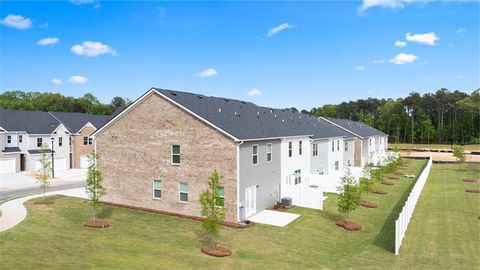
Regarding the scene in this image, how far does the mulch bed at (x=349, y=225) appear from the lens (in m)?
23.2

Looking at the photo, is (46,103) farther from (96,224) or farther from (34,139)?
(96,224)

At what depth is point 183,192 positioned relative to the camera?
81.1ft

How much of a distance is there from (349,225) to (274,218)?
494 centimetres

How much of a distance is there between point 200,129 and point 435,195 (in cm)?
2461

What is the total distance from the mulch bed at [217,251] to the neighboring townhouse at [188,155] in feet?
15.8

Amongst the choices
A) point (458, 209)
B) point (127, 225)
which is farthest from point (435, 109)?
point (127, 225)

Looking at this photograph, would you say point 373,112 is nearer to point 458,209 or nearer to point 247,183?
point 458,209

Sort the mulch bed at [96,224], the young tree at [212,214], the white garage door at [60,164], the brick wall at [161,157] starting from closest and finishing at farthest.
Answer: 1. the young tree at [212,214]
2. the mulch bed at [96,224]
3. the brick wall at [161,157]
4. the white garage door at [60,164]

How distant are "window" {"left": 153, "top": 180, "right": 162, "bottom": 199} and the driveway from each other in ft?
47.6

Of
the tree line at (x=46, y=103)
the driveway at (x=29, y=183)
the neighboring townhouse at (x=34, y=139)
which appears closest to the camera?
the driveway at (x=29, y=183)

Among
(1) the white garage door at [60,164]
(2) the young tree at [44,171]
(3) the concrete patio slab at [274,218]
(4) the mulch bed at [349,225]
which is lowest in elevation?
(4) the mulch bed at [349,225]

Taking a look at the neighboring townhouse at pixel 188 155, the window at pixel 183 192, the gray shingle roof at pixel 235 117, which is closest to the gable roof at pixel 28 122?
the neighboring townhouse at pixel 188 155

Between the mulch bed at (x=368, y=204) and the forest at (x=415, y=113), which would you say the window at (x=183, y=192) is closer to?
the mulch bed at (x=368, y=204)

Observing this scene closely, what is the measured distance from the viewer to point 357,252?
1906 centimetres
